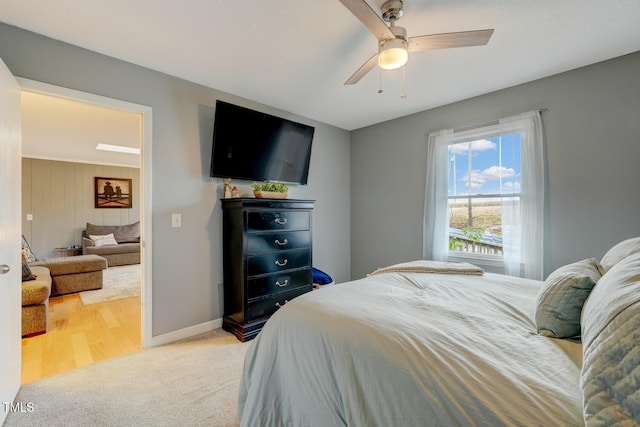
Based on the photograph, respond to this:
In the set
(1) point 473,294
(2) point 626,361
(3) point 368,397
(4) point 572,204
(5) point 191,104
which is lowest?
(3) point 368,397

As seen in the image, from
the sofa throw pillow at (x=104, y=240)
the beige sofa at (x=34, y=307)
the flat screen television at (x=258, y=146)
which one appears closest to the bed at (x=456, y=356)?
the flat screen television at (x=258, y=146)

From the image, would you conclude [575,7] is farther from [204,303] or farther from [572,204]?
[204,303]

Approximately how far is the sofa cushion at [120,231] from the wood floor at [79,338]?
346cm

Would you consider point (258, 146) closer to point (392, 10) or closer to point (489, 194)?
point (392, 10)

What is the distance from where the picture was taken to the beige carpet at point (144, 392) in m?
1.60

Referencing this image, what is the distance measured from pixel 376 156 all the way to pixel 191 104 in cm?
242

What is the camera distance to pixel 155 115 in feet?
8.20

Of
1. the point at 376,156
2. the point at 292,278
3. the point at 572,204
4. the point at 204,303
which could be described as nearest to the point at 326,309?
the point at 292,278

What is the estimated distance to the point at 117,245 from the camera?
642 cm

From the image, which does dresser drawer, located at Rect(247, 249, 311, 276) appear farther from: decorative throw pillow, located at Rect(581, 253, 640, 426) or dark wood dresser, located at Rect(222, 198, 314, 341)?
decorative throw pillow, located at Rect(581, 253, 640, 426)

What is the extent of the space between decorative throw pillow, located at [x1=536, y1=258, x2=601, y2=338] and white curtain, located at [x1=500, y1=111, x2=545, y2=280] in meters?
1.67

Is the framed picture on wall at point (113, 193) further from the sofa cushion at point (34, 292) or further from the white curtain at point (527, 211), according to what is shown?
the white curtain at point (527, 211)

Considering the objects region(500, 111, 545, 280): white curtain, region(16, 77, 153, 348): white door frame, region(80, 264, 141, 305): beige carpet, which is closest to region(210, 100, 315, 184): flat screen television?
region(16, 77, 153, 348): white door frame

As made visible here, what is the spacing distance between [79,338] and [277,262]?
1987mm
